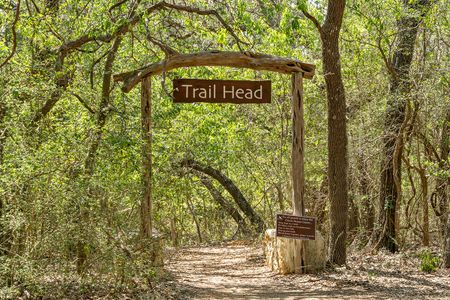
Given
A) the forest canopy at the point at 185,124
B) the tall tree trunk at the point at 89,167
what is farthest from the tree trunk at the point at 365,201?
the tall tree trunk at the point at 89,167

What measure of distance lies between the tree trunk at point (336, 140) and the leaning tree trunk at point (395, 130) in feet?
6.35

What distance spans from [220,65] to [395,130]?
4.49 metres

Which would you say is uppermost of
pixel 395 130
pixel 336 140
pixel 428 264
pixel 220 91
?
pixel 220 91

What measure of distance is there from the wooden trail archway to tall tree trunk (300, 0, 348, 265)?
60 centimetres

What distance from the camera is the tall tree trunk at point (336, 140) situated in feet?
37.1

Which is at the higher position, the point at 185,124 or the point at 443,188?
the point at 185,124

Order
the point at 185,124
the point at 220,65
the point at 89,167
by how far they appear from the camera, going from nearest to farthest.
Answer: the point at 89,167 < the point at 220,65 < the point at 185,124

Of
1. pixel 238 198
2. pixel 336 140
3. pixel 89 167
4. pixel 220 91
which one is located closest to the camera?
pixel 89 167

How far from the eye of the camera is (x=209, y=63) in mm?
10508

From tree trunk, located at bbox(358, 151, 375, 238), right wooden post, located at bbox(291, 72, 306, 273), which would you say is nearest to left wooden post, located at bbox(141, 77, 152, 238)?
right wooden post, located at bbox(291, 72, 306, 273)

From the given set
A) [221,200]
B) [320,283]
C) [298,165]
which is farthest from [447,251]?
[221,200]

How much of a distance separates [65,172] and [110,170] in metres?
0.68

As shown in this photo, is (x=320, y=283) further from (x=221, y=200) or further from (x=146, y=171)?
(x=221, y=200)

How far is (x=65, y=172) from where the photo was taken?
27.5 ft
